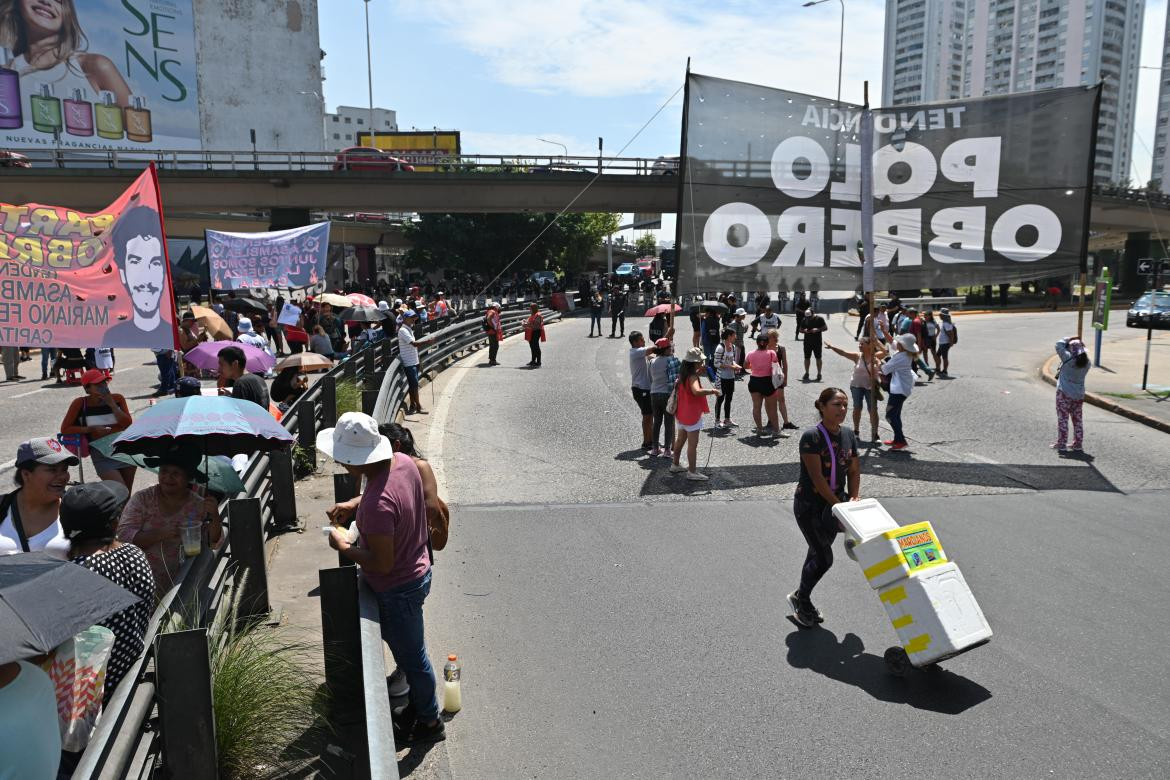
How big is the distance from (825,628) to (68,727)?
15.8ft

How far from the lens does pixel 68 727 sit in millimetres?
3295

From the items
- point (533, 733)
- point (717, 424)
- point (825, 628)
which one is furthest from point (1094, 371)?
point (533, 733)

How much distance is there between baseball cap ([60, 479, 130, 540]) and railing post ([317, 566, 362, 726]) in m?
1.05

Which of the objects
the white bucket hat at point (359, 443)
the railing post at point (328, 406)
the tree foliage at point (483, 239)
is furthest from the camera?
the tree foliage at point (483, 239)

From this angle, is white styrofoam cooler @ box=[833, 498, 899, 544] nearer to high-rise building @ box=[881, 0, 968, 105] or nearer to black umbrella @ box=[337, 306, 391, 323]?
black umbrella @ box=[337, 306, 391, 323]

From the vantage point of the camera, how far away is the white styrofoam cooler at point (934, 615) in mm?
5406

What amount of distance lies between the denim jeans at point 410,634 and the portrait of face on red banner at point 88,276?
3.68 meters

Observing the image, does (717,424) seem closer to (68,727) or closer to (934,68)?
(68,727)

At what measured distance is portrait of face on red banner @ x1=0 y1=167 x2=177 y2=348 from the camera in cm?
682

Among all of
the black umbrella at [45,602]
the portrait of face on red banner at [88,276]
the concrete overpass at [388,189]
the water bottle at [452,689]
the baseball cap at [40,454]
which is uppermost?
the concrete overpass at [388,189]

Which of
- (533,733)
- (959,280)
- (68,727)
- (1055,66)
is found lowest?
(533,733)

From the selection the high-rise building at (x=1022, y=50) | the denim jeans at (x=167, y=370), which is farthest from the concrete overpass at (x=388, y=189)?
the high-rise building at (x=1022, y=50)

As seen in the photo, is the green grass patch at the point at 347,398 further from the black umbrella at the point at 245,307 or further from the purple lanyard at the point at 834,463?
the black umbrella at the point at 245,307

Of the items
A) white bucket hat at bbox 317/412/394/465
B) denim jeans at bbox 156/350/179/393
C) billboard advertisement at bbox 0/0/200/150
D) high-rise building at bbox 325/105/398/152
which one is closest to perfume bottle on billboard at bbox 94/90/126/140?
billboard advertisement at bbox 0/0/200/150
